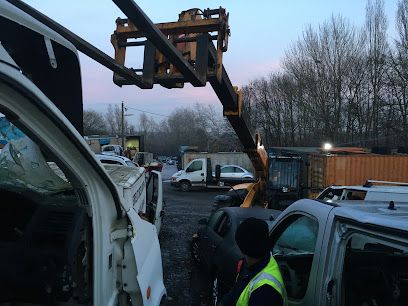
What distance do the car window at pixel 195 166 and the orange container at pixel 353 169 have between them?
995cm

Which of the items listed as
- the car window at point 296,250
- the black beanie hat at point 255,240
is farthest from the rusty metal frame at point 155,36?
the car window at point 296,250

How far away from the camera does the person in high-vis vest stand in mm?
2363

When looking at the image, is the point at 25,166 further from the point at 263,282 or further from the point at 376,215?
the point at 376,215

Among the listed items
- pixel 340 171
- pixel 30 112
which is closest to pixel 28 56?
pixel 30 112

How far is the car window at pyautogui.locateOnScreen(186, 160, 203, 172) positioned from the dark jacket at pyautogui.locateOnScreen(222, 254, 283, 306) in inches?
960

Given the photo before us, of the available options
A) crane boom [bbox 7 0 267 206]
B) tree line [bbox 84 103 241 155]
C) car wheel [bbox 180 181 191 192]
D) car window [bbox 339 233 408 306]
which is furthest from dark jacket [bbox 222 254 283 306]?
tree line [bbox 84 103 241 155]

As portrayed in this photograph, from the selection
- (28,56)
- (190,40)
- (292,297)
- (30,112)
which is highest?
(190,40)

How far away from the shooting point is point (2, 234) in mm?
3059

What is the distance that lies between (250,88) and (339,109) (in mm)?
17736

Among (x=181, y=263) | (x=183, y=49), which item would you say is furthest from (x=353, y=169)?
(x=183, y=49)

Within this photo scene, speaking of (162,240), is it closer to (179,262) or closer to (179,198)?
(179,262)

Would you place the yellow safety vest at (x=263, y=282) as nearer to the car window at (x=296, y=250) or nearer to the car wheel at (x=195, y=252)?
the car window at (x=296, y=250)

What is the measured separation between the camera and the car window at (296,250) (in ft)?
10.4

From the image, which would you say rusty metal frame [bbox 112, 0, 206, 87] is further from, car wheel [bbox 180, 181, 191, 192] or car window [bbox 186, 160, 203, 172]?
car window [bbox 186, 160, 203, 172]
